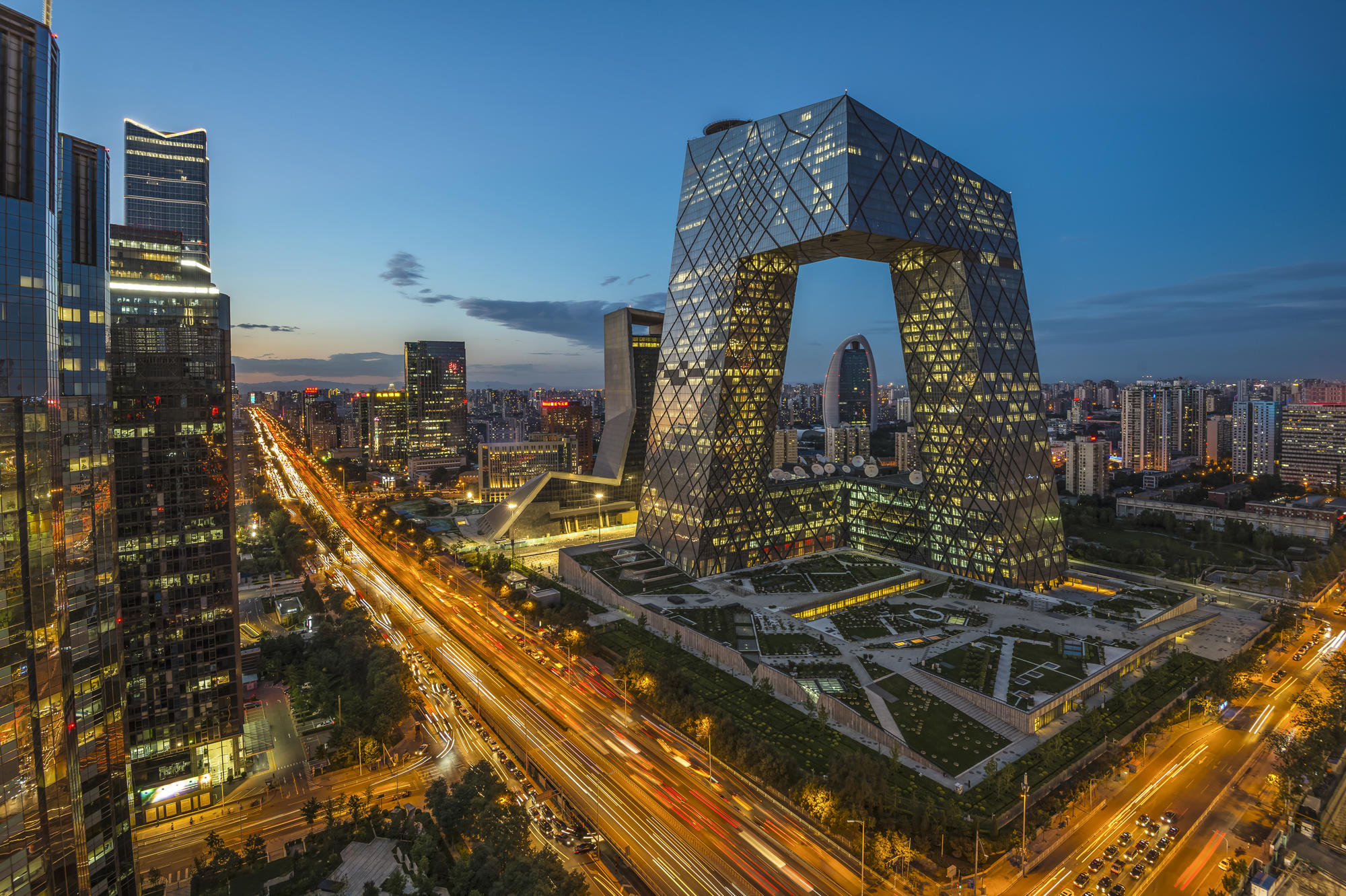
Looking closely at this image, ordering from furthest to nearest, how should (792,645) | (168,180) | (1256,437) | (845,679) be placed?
(1256,437) → (168,180) → (792,645) → (845,679)

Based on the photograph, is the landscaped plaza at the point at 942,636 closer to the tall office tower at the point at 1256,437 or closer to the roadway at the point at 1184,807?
the roadway at the point at 1184,807

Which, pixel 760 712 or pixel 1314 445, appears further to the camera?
pixel 1314 445

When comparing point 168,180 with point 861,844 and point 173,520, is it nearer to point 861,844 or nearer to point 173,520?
point 173,520

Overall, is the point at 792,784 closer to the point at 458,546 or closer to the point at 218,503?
the point at 218,503

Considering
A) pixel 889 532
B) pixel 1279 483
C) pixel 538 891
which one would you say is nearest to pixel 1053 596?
pixel 889 532

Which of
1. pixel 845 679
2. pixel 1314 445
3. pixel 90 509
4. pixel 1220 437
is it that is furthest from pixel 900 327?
pixel 1220 437

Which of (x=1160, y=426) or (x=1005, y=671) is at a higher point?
(x=1160, y=426)

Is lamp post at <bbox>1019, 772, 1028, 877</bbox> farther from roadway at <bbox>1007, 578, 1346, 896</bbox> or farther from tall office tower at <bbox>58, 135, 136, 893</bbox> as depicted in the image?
tall office tower at <bbox>58, 135, 136, 893</bbox>

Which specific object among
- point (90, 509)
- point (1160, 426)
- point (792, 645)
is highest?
point (1160, 426)
